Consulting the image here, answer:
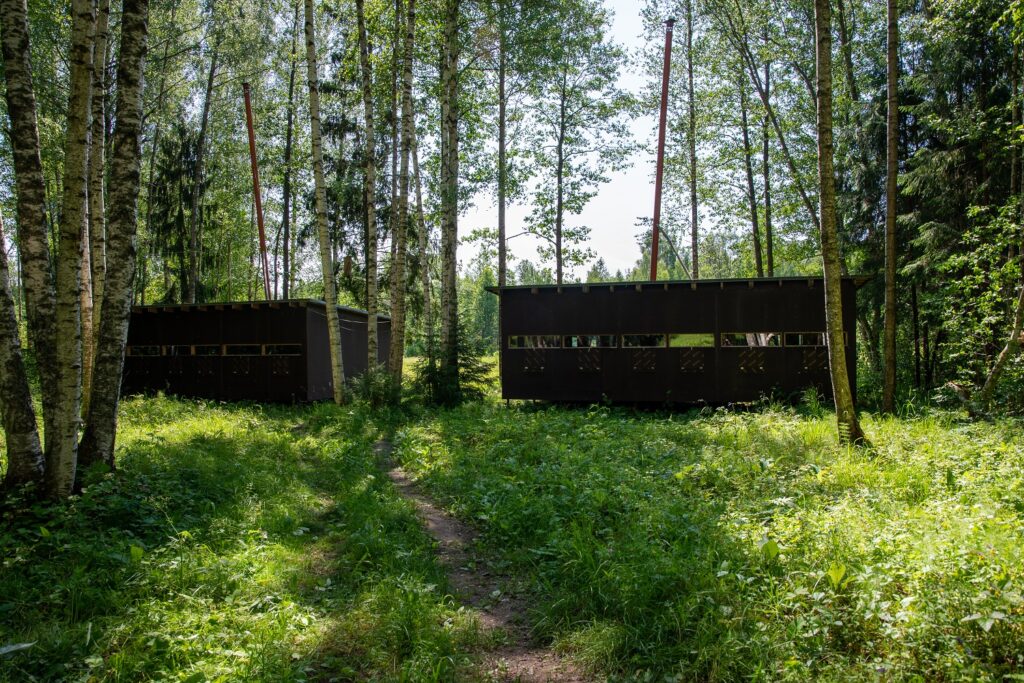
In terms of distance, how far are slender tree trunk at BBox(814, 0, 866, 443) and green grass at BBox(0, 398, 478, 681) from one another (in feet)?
19.3

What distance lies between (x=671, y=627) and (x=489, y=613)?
1.30 metres

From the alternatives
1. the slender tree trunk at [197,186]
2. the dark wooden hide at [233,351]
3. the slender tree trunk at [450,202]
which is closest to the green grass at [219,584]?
the slender tree trunk at [450,202]

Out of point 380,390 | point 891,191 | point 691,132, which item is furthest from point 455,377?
point 691,132

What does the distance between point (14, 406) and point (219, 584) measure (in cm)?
284

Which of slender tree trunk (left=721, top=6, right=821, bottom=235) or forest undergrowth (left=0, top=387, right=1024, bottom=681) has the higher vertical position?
slender tree trunk (left=721, top=6, right=821, bottom=235)

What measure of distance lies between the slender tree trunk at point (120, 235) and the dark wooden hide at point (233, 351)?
11.7m

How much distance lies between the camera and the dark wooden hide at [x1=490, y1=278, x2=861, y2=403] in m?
14.5

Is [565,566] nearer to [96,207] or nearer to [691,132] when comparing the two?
[96,207]

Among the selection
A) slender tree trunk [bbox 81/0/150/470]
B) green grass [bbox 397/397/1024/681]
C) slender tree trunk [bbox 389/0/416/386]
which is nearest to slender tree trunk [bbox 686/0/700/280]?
slender tree trunk [bbox 389/0/416/386]

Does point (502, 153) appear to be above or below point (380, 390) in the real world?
above

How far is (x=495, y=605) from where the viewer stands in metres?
4.43

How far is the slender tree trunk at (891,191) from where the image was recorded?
10.6 metres

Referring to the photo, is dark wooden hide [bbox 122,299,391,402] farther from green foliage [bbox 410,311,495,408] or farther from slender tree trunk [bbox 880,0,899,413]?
slender tree trunk [bbox 880,0,899,413]

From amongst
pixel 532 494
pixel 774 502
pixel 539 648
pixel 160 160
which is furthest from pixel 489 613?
pixel 160 160
